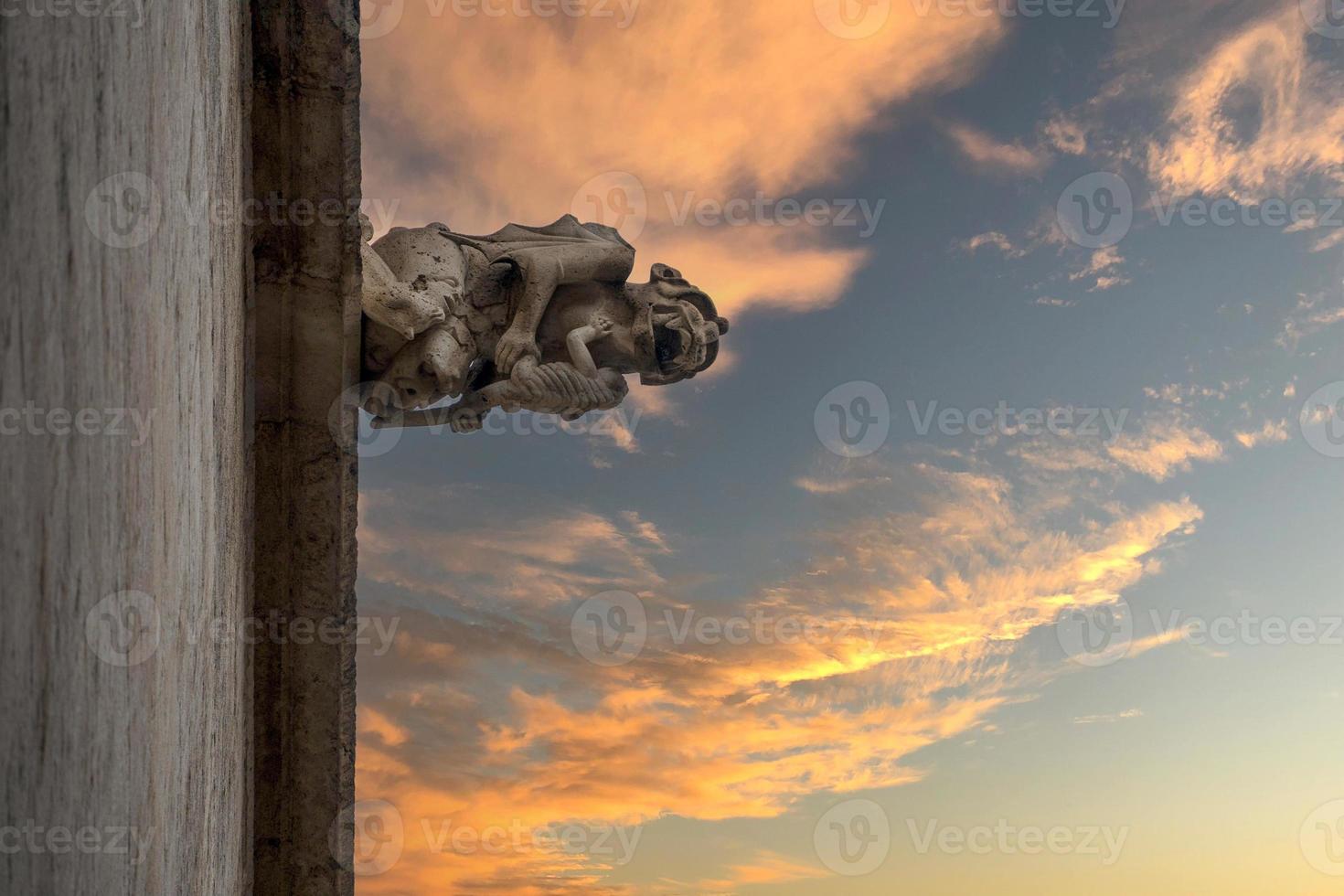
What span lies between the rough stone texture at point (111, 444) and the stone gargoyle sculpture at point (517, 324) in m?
1.36

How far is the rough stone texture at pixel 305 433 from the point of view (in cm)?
383

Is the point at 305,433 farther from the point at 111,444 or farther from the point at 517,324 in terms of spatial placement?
the point at 111,444

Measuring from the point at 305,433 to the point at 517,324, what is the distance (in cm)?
119

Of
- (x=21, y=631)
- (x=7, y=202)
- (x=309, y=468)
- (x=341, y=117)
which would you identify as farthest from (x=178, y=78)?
(x=309, y=468)

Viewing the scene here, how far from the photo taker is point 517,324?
4.95 meters

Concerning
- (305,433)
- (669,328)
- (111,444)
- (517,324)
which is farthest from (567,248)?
(111,444)

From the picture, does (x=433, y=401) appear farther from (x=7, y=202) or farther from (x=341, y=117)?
(x=7, y=202)

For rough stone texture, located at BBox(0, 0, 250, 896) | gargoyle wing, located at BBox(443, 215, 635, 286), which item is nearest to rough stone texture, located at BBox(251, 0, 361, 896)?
rough stone texture, located at BBox(0, 0, 250, 896)

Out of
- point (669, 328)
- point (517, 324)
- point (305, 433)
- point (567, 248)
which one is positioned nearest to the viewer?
point (305, 433)

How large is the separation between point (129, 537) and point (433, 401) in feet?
10.1

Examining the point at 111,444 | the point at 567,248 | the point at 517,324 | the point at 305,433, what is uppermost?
the point at 567,248

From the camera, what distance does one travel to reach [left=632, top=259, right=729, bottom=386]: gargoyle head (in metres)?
5.33

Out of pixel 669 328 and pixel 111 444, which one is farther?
pixel 669 328

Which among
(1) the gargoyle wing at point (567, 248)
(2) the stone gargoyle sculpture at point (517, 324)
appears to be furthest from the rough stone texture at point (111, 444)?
(1) the gargoyle wing at point (567, 248)
